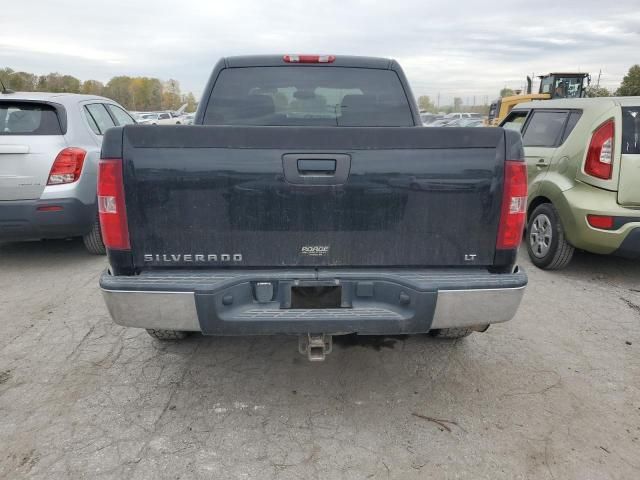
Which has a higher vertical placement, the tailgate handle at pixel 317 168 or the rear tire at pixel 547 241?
the tailgate handle at pixel 317 168

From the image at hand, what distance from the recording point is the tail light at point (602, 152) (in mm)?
4406

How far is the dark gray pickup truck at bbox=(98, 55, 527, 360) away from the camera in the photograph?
2.26 metres

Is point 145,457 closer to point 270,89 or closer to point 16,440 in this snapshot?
point 16,440

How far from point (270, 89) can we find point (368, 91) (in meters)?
0.76

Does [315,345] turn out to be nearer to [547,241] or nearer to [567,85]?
[547,241]

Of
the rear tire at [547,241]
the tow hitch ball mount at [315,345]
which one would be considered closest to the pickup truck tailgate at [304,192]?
the tow hitch ball mount at [315,345]

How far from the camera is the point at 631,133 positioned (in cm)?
435

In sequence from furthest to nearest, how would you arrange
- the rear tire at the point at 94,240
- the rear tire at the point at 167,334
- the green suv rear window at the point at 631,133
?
1. the rear tire at the point at 94,240
2. the green suv rear window at the point at 631,133
3. the rear tire at the point at 167,334

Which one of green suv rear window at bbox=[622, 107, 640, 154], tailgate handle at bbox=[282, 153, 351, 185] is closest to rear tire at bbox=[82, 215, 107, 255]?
tailgate handle at bbox=[282, 153, 351, 185]

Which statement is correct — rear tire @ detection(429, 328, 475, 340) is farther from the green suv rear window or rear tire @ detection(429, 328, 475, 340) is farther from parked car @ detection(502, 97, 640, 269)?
the green suv rear window

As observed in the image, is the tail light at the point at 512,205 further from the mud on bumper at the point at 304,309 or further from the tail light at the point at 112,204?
the tail light at the point at 112,204

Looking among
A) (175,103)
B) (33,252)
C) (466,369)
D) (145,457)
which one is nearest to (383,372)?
(466,369)

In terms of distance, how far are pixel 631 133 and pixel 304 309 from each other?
12.5 ft

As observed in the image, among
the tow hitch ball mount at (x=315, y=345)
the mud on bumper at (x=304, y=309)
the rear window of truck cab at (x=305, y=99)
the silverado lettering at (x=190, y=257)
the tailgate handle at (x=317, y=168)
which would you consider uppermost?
the rear window of truck cab at (x=305, y=99)
